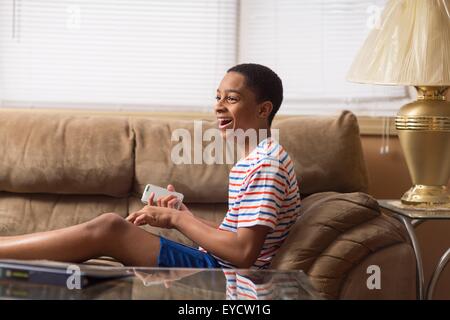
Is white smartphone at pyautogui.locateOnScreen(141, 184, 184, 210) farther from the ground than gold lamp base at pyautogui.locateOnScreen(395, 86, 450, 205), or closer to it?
closer to it

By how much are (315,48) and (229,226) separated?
3.96 ft

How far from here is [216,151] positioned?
275cm

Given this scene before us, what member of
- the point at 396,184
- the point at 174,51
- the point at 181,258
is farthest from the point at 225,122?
the point at 396,184

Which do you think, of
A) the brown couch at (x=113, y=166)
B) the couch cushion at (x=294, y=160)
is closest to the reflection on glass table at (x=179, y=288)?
the brown couch at (x=113, y=166)

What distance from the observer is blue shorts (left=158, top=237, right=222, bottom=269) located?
2.15m

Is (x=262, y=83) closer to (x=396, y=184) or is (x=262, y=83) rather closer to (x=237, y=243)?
(x=237, y=243)

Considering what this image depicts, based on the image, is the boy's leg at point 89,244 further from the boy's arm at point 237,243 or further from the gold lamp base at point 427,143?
the gold lamp base at point 427,143

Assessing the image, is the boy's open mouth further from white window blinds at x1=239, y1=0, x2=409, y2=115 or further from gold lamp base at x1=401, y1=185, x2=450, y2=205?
white window blinds at x1=239, y1=0, x2=409, y2=115

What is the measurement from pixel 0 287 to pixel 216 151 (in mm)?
1289

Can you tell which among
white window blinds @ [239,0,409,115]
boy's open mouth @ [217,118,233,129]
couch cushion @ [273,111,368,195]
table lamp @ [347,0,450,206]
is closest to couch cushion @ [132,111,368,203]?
couch cushion @ [273,111,368,195]

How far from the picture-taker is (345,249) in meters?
2.06

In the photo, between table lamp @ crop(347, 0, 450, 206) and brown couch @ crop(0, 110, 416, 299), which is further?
brown couch @ crop(0, 110, 416, 299)

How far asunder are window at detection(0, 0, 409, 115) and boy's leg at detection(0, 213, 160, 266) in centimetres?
108

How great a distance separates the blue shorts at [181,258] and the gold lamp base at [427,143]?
0.76m
